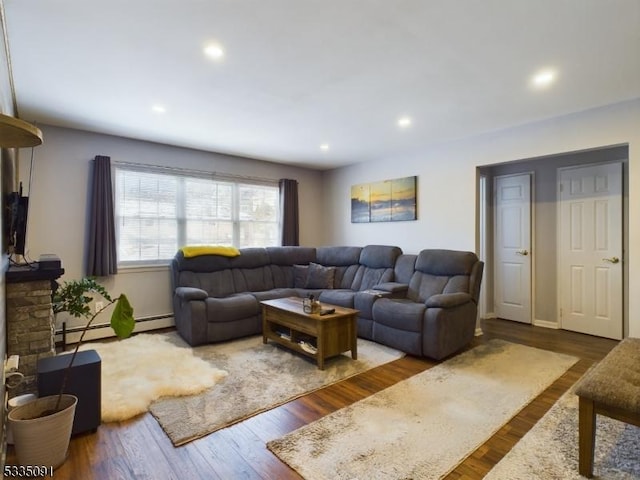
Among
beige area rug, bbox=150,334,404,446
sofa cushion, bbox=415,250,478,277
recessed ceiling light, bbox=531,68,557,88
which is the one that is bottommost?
beige area rug, bbox=150,334,404,446

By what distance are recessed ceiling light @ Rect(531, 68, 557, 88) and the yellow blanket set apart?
12.5 ft

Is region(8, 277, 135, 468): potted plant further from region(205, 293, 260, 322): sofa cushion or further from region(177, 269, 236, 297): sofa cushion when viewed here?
region(177, 269, 236, 297): sofa cushion

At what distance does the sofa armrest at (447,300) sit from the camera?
3.34m

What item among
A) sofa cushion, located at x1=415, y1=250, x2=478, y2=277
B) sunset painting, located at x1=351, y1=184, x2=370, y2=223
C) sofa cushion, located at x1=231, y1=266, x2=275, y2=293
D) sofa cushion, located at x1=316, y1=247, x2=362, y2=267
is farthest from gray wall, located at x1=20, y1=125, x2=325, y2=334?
sofa cushion, located at x1=415, y1=250, x2=478, y2=277

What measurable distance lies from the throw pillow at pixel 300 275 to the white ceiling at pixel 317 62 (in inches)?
80.9

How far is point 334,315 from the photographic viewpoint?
316 cm

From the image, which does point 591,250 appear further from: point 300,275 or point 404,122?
point 300,275

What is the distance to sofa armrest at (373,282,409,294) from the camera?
410cm

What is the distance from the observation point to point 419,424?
2.20m

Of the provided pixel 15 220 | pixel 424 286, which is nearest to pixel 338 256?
pixel 424 286

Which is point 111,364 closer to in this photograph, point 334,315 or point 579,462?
point 334,315

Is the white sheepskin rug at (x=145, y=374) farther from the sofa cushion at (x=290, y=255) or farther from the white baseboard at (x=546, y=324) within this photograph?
the white baseboard at (x=546, y=324)

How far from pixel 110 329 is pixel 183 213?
1.72 meters

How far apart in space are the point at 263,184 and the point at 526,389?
439 cm
